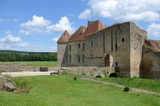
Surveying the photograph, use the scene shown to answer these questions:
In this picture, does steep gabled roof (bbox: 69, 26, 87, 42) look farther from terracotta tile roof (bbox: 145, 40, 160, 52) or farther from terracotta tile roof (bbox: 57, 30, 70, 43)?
terracotta tile roof (bbox: 145, 40, 160, 52)

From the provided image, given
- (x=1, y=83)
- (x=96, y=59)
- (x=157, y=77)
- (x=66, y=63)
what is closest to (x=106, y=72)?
(x=96, y=59)

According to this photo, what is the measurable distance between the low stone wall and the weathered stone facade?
1812mm

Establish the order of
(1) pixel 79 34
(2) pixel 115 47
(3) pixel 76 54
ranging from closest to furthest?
(2) pixel 115 47 < (3) pixel 76 54 < (1) pixel 79 34

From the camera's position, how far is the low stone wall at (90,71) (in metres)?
26.5

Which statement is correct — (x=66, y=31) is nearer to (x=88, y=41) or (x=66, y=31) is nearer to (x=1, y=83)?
(x=88, y=41)

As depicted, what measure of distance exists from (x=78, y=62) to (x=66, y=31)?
273 inches

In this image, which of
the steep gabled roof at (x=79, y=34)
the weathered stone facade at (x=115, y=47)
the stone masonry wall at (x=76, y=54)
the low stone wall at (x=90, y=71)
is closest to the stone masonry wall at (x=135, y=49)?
the weathered stone facade at (x=115, y=47)

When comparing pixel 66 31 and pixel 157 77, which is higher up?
pixel 66 31

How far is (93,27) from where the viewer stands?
123ft

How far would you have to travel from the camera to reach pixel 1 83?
15062 millimetres

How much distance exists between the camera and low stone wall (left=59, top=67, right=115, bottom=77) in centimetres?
2653

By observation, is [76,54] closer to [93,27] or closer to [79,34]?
[79,34]

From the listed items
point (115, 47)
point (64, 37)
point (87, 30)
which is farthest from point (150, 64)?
point (64, 37)

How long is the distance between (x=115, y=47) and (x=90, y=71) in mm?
5949
